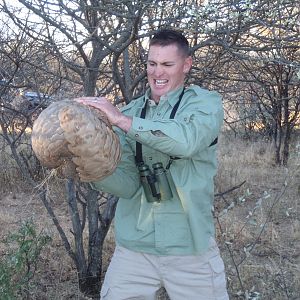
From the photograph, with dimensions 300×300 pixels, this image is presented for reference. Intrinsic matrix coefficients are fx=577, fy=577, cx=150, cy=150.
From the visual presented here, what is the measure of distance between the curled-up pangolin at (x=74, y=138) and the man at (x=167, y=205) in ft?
1.19

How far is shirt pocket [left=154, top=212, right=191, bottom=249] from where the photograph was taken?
9.12ft

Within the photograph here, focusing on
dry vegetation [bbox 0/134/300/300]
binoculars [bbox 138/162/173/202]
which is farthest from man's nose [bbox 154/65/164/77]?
dry vegetation [bbox 0/134/300/300]

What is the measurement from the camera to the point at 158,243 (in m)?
2.80

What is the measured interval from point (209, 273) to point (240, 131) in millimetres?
10940

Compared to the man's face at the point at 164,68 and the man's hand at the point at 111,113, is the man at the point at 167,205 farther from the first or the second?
the man's hand at the point at 111,113

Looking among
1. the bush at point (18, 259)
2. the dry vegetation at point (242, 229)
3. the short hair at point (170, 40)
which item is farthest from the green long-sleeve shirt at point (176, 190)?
the dry vegetation at point (242, 229)

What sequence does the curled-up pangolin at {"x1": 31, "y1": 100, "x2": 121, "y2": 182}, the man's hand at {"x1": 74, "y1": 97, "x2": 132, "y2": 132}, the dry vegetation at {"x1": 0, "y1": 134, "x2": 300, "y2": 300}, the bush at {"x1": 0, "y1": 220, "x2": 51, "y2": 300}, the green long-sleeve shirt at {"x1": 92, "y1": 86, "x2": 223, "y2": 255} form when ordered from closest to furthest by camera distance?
the curled-up pangolin at {"x1": 31, "y1": 100, "x2": 121, "y2": 182} < the man's hand at {"x1": 74, "y1": 97, "x2": 132, "y2": 132} < the green long-sleeve shirt at {"x1": 92, "y1": 86, "x2": 223, "y2": 255} < the bush at {"x1": 0, "y1": 220, "x2": 51, "y2": 300} < the dry vegetation at {"x1": 0, "y1": 134, "x2": 300, "y2": 300}

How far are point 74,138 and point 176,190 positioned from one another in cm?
70

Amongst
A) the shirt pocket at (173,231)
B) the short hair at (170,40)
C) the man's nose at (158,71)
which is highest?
the short hair at (170,40)

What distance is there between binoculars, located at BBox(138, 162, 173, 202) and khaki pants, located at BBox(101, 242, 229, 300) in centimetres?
30

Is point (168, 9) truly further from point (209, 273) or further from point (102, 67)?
point (209, 273)

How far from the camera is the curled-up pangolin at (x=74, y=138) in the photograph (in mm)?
Answer: 2285

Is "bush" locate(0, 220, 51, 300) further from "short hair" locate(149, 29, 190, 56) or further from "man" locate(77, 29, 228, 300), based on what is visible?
"short hair" locate(149, 29, 190, 56)

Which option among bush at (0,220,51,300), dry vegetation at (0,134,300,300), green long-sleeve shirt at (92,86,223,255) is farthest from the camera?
dry vegetation at (0,134,300,300)
